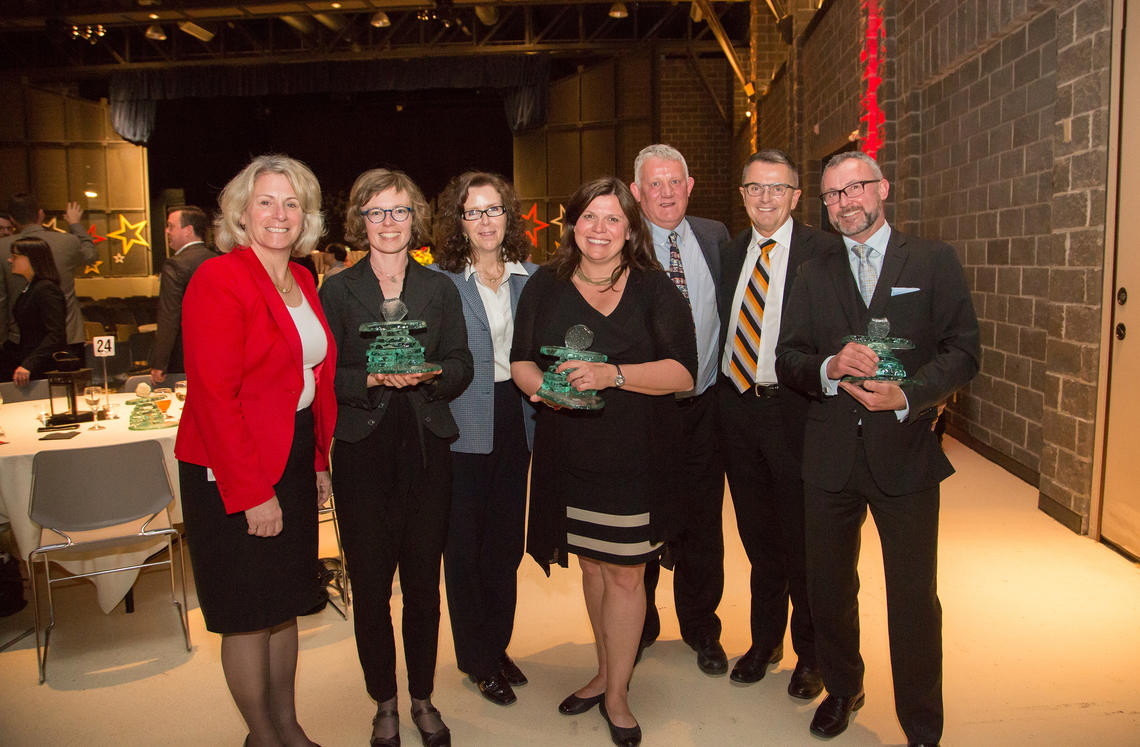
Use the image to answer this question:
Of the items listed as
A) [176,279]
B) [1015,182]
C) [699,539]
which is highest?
[1015,182]

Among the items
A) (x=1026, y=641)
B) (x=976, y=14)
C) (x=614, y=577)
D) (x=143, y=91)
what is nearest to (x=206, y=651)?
(x=614, y=577)

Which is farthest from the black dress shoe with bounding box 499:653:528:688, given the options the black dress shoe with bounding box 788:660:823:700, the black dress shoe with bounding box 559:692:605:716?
the black dress shoe with bounding box 788:660:823:700

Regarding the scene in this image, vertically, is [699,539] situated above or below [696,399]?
below

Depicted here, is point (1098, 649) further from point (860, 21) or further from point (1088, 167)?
point (860, 21)

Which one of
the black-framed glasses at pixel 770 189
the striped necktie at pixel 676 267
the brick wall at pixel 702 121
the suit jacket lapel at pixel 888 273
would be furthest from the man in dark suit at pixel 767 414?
the brick wall at pixel 702 121

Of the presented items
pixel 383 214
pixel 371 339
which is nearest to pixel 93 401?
pixel 371 339

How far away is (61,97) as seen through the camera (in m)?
14.9

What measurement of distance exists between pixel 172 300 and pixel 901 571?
13.5 ft

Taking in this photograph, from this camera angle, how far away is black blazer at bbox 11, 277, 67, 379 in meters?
5.10

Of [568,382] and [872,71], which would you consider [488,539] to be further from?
[872,71]

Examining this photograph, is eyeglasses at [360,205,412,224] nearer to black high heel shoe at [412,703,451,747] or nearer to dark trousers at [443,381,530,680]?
dark trousers at [443,381,530,680]

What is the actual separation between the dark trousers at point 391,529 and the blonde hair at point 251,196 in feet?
1.83

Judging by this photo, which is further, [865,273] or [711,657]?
[711,657]

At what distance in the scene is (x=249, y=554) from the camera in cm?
226
